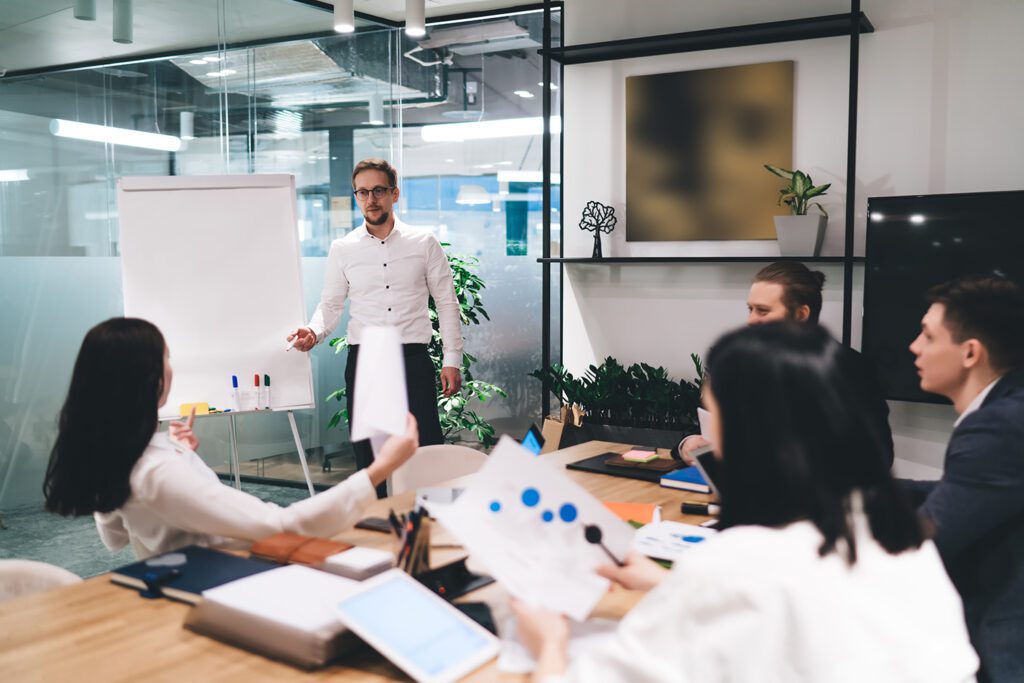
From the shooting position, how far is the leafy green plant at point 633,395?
4.16m

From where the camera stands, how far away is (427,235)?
4.16 m

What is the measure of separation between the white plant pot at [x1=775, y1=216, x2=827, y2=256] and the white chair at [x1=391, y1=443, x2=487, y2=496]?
1.97m

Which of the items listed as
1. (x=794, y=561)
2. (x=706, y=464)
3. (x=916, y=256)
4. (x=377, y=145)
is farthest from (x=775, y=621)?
(x=377, y=145)

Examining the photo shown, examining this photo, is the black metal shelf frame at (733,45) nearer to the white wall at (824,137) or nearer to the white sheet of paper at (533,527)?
the white wall at (824,137)

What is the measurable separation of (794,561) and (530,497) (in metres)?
0.50

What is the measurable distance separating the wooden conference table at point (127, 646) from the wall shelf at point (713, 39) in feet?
10.2

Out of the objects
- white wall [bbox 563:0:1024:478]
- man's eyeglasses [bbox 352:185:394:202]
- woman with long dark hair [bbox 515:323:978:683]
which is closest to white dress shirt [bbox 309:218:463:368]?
man's eyeglasses [bbox 352:185:394:202]

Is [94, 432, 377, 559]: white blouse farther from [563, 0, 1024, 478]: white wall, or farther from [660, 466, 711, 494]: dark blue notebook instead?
[563, 0, 1024, 478]: white wall

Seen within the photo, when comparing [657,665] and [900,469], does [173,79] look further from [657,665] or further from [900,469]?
[657,665]

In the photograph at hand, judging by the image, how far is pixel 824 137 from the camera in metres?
4.11

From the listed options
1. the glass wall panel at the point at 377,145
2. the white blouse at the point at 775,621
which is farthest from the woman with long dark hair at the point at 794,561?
the glass wall panel at the point at 377,145

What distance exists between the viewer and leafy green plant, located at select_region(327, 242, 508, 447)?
505 centimetres

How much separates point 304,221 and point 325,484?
1712mm

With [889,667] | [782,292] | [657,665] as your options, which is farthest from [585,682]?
[782,292]
